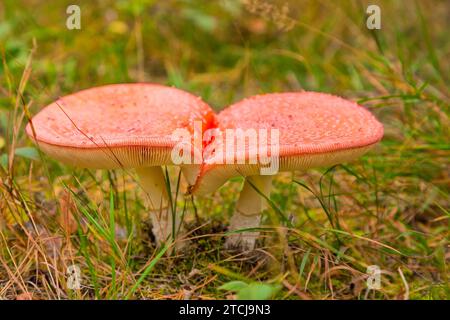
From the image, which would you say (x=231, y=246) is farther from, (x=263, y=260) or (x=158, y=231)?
(x=158, y=231)

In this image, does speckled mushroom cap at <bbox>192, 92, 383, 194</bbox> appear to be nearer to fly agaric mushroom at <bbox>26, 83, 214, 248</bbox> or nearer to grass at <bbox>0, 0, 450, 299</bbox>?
fly agaric mushroom at <bbox>26, 83, 214, 248</bbox>

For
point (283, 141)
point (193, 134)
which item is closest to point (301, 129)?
point (283, 141)

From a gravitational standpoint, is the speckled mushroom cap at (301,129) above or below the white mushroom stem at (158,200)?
above

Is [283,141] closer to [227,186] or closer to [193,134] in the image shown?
[193,134]

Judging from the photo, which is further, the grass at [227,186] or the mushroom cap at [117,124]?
the grass at [227,186]

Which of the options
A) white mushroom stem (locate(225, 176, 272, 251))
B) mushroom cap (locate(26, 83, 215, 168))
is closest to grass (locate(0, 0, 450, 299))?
white mushroom stem (locate(225, 176, 272, 251))

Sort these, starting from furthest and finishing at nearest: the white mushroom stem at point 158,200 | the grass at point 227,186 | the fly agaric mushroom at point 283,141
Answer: the white mushroom stem at point 158,200
the grass at point 227,186
the fly agaric mushroom at point 283,141

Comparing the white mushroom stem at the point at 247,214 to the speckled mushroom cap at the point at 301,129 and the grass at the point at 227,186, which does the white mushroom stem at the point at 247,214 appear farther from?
the speckled mushroom cap at the point at 301,129

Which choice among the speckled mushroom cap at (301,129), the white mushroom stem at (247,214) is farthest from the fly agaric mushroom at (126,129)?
the white mushroom stem at (247,214)
